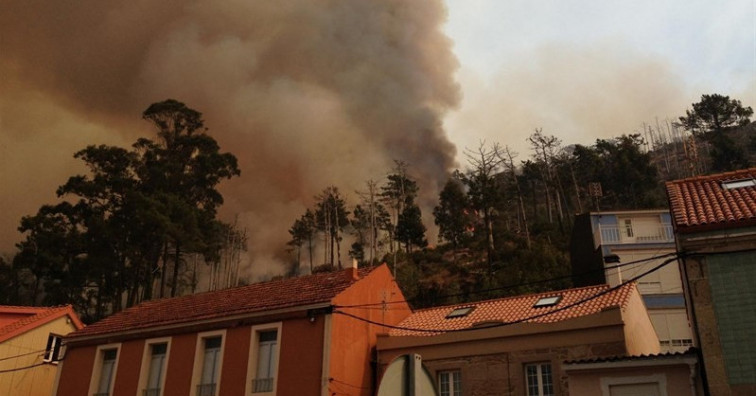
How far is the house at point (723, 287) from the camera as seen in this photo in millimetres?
15664

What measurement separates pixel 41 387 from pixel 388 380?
32.9m

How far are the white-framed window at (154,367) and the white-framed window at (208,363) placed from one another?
1.69m

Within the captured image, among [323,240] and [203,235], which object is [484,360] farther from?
[323,240]

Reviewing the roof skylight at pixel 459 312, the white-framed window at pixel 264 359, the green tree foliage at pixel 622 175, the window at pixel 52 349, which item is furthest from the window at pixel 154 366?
the green tree foliage at pixel 622 175

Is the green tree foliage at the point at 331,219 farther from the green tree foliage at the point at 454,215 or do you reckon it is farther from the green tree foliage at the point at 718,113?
the green tree foliage at the point at 718,113

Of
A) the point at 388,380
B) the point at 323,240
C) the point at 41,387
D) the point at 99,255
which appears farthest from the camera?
the point at 323,240

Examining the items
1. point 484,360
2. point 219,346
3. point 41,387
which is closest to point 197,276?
point 41,387

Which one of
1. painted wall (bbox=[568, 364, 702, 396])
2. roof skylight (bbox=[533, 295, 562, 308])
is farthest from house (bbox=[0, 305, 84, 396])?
painted wall (bbox=[568, 364, 702, 396])

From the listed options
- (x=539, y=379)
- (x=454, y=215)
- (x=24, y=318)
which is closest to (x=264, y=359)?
(x=539, y=379)

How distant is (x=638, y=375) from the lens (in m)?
17.5

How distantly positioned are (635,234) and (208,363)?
107ft

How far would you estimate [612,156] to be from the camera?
267ft

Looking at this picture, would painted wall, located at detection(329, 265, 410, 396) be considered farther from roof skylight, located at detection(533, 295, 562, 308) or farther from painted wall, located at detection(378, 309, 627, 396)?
roof skylight, located at detection(533, 295, 562, 308)

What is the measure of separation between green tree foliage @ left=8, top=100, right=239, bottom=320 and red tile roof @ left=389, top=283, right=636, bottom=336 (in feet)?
110
